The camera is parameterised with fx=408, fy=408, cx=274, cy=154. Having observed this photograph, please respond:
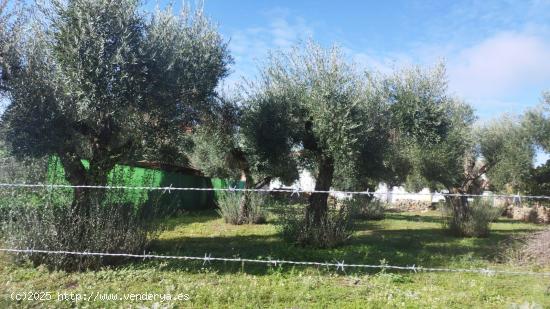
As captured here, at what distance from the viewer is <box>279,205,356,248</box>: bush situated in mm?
9539

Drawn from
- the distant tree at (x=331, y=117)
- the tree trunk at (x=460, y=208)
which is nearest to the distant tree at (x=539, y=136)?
the tree trunk at (x=460, y=208)

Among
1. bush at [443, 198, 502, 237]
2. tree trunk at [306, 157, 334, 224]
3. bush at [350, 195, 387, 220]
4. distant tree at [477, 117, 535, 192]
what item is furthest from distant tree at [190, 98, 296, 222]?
distant tree at [477, 117, 535, 192]

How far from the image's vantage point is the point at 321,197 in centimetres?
1021

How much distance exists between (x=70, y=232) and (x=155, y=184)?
11.0 m

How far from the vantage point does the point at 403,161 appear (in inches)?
686

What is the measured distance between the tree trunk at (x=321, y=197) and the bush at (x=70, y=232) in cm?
450

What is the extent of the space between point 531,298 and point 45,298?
263 inches

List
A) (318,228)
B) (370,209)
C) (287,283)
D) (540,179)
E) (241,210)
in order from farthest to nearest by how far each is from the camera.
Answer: (540,179) < (370,209) < (241,210) < (318,228) < (287,283)

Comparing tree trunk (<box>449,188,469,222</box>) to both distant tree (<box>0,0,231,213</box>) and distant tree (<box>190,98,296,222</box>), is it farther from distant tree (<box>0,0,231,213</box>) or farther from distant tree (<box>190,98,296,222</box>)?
distant tree (<box>0,0,231,213</box>)

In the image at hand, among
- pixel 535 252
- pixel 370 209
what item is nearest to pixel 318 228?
pixel 535 252

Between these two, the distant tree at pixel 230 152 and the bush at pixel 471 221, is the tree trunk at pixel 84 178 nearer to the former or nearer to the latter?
the distant tree at pixel 230 152

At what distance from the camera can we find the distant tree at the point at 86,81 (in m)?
6.29

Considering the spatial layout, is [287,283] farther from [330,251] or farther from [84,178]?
[84,178]

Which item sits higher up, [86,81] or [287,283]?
[86,81]
